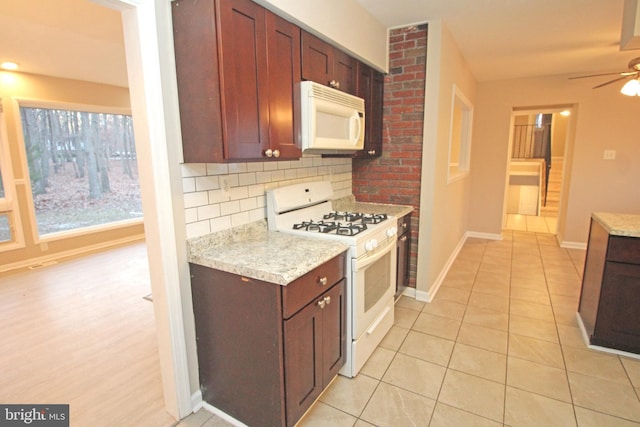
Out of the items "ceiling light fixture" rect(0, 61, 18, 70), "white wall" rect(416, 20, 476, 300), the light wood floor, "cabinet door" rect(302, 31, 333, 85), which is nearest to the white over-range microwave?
"cabinet door" rect(302, 31, 333, 85)

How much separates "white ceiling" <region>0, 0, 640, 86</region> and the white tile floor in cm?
251

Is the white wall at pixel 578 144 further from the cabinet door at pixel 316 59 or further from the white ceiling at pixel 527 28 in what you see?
the cabinet door at pixel 316 59

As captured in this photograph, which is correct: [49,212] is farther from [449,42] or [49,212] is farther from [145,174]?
[449,42]

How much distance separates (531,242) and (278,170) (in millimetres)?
4608

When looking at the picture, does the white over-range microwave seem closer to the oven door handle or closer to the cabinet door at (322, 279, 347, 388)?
the oven door handle

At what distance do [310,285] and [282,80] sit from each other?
111 cm

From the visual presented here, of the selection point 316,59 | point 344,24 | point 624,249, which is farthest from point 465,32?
point 624,249

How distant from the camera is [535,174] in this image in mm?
7504

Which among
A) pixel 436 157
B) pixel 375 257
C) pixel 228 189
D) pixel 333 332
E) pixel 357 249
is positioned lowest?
pixel 333 332

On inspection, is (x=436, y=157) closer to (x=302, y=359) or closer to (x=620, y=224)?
(x=620, y=224)

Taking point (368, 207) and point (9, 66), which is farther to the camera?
point (9, 66)

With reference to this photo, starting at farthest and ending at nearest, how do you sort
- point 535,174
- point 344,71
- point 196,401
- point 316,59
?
point 535,174
point 344,71
point 316,59
point 196,401

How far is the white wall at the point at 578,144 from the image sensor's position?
4469 mm

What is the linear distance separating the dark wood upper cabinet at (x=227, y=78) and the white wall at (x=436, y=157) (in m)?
1.64
